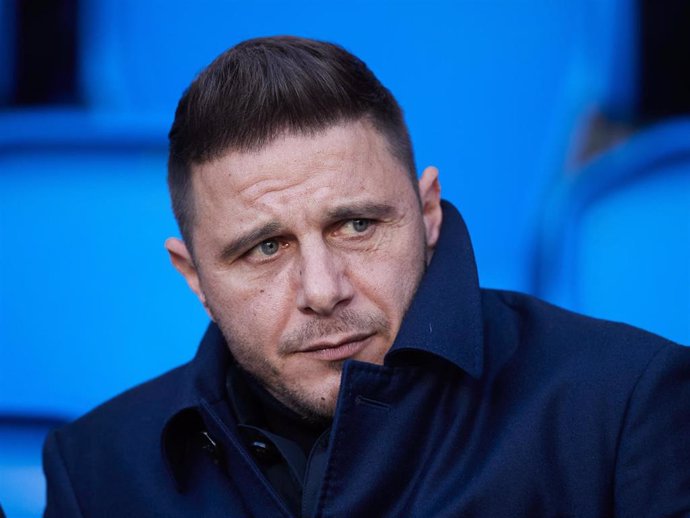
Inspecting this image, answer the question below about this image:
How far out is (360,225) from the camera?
8.02ft

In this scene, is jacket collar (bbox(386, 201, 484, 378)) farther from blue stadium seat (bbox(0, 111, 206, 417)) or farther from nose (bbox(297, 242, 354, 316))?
blue stadium seat (bbox(0, 111, 206, 417))

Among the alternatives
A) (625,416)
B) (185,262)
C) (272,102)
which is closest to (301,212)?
(272,102)

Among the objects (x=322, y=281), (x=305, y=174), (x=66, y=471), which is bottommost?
(x=66, y=471)

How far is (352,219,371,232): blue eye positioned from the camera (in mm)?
2438

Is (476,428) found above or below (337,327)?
below

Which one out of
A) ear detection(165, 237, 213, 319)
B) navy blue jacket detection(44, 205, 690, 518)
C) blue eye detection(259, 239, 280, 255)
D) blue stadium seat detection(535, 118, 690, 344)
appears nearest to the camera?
navy blue jacket detection(44, 205, 690, 518)

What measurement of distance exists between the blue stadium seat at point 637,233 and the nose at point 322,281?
120 centimetres

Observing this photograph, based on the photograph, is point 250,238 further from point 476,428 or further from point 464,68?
point 464,68

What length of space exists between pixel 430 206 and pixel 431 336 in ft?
1.57

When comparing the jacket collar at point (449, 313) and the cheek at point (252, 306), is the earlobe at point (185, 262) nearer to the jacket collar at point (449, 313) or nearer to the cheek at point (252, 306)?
the cheek at point (252, 306)

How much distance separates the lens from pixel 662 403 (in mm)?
2291

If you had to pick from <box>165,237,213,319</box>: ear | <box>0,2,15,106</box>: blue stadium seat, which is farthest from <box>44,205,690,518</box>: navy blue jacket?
<box>0,2,15,106</box>: blue stadium seat

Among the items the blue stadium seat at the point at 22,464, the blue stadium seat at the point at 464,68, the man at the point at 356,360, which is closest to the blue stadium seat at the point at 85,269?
the blue stadium seat at the point at 22,464

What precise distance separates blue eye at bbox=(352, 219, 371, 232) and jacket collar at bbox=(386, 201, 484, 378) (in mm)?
202
